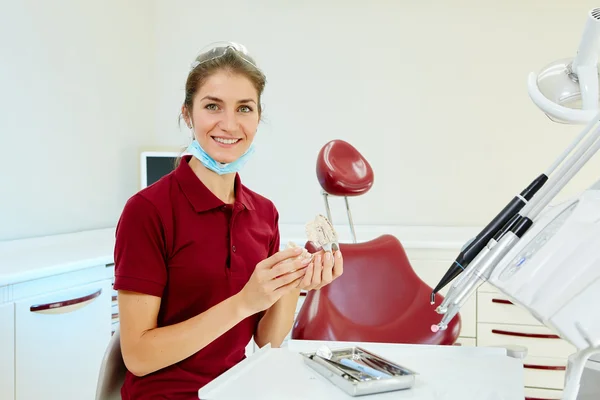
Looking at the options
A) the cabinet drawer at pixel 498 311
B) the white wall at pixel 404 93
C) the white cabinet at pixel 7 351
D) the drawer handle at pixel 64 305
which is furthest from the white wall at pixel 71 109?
the cabinet drawer at pixel 498 311

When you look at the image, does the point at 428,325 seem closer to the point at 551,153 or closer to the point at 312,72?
the point at 551,153

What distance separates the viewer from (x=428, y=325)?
173cm

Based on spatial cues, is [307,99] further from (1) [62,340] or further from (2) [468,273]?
(2) [468,273]

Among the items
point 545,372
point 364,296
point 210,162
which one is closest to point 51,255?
point 210,162

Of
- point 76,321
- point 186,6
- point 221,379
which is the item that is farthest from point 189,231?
point 186,6

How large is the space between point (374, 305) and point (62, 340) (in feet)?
3.81

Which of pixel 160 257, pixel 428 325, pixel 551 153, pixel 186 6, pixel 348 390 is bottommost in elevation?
pixel 428 325

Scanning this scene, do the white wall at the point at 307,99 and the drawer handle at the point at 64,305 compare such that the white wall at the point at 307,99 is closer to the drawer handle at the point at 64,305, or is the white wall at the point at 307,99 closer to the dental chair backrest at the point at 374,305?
the drawer handle at the point at 64,305

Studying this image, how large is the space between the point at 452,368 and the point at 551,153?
2061 millimetres

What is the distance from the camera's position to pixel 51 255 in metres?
2.22

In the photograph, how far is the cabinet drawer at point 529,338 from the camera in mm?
2314

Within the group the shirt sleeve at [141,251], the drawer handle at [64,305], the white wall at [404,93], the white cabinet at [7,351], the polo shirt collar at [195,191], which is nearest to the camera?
the shirt sleeve at [141,251]

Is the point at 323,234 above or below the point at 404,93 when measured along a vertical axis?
below

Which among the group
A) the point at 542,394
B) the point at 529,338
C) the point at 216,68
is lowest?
the point at 542,394
